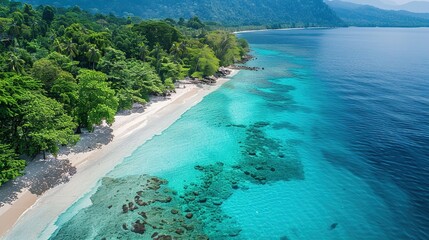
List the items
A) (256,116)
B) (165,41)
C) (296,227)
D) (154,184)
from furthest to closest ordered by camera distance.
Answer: (165,41)
(256,116)
(154,184)
(296,227)

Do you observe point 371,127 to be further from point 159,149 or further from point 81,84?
point 81,84

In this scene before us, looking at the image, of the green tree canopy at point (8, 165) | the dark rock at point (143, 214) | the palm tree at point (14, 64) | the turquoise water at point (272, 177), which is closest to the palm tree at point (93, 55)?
the palm tree at point (14, 64)

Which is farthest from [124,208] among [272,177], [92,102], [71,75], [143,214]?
[71,75]

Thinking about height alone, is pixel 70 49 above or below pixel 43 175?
above

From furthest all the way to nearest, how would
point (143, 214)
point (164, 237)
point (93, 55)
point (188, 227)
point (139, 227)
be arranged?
point (93, 55), point (143, 214), point (188, 227), point (139, 227), point (164, 237)

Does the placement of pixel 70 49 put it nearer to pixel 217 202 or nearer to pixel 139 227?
pixel 139 227

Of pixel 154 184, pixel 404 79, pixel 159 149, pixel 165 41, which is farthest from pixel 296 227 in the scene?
pixel 404 79

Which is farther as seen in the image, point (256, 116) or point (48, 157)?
point (256, 116)

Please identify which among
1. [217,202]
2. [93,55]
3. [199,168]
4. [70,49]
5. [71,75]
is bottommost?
[217,202]
